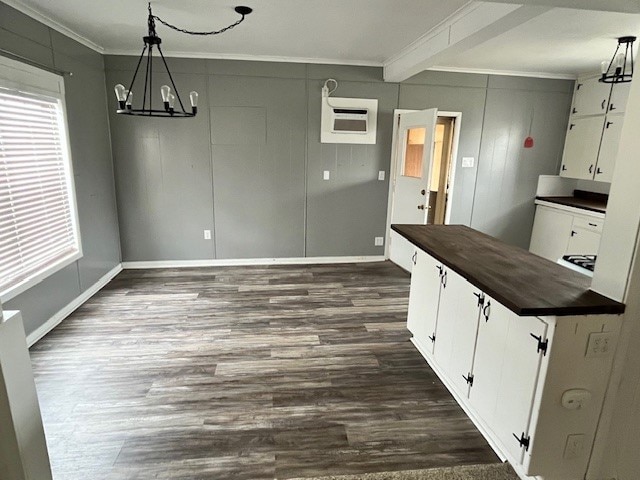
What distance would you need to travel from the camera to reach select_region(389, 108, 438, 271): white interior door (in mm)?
4164

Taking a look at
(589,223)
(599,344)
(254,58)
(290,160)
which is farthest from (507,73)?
(599,344)

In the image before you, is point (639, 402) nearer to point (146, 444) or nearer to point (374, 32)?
point (146, 444)

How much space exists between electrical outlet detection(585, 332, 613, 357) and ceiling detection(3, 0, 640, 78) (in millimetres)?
1784

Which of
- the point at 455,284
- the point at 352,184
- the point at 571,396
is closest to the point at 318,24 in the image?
the point at 352,184

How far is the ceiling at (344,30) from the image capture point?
2760 mm

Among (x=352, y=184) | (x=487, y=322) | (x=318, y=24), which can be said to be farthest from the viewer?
(x=352, y=184)

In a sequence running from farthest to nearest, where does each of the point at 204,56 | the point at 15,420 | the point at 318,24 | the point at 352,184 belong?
the point at 352,184
the point at 204,56
the point at 318,24
the point at 15,420

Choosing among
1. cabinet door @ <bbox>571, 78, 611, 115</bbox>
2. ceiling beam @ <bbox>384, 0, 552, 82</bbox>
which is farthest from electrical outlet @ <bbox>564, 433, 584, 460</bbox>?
cabinet door @ <bbox>571, 78, 611, 115</bbox>

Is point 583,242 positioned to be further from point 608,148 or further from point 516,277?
point 516,277

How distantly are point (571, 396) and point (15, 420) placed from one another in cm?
217

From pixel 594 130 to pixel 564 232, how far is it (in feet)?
4.25

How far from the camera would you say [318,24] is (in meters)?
3.20

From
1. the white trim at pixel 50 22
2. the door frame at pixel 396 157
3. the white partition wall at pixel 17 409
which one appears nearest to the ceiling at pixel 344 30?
the white trim at pixel 50 22

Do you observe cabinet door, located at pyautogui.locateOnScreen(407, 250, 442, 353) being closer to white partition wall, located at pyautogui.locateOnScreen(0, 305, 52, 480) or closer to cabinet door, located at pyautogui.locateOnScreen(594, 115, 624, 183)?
white partition wall, located at pyautogui.locateOnScreen(0, 305, 52, 480)
